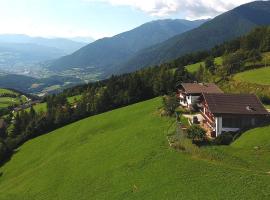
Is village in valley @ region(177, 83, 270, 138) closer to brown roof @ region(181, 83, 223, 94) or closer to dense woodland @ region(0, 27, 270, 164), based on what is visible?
brown roof @ region(181, 83, 223, 94)

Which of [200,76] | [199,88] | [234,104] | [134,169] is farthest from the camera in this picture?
[200,76]

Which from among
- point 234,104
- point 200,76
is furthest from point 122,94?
point 234,104

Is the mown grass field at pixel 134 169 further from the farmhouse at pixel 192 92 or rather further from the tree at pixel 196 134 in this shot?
the farmhouse at pixel 192 92

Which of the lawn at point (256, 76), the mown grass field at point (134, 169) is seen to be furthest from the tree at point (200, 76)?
the mown grass field at point (134, 169)

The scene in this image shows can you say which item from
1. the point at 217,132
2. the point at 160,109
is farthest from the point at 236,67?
the point at 217,132

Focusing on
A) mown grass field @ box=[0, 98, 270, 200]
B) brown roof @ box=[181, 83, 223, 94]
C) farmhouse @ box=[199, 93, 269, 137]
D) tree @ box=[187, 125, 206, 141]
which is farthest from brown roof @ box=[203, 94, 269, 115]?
brown roof @ box=[181, 83, 223, 94]

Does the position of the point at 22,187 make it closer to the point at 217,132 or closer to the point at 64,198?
the point at 64,198

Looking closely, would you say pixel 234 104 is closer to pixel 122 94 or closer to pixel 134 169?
pixel 134 169
